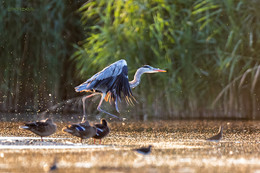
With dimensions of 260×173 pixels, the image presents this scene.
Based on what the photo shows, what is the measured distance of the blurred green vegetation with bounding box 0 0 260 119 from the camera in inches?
441

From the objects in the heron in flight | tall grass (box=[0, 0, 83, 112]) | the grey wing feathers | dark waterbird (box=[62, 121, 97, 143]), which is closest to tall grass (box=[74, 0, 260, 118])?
tall grass (box=[0, 0, 83, 112])

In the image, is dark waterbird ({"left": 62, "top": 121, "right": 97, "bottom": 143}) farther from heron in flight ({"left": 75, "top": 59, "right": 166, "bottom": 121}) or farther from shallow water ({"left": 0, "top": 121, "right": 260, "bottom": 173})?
heron in flight ({"left": 75, "top": 59, "right": 166, "bottom": 121})

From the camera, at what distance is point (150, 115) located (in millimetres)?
→ 11703

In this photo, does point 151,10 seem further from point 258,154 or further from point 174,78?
point 258,154

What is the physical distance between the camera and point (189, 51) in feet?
37.0

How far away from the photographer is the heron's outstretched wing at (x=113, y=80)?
9.27 m

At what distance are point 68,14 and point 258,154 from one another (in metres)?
7.63

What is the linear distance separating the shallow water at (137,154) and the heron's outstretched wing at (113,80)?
2.10 ft

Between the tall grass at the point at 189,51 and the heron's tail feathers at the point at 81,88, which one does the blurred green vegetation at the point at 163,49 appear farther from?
the heron's tail feathers at the point at 81,88

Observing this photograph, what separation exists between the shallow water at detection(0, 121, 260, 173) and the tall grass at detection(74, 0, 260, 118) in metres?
2.09

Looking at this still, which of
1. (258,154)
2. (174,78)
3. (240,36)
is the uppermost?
(240,36)

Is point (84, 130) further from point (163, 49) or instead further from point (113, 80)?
point (163, 49)

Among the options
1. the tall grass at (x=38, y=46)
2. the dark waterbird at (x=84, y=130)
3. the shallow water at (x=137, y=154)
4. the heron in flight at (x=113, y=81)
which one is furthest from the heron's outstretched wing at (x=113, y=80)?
the tall grass at (x=38, y=46)

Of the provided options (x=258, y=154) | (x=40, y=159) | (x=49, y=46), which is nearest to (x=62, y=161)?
(x=40, y=159)
